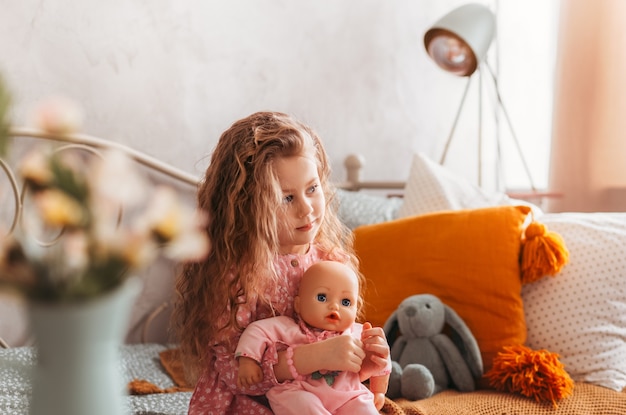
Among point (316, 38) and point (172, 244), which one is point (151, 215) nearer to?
point (172, 244)

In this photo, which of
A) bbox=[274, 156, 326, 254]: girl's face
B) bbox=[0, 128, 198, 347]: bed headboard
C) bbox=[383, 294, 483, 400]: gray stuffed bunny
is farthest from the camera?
bbox=[0, 128, 198, 347]: bed headboard

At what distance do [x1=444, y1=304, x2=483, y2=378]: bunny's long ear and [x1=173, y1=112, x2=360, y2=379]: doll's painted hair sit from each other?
58 centimetres

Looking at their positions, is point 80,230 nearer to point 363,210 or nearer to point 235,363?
point 235,363

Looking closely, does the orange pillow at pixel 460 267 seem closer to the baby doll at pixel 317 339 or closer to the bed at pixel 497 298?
the bed at pixel 497 298

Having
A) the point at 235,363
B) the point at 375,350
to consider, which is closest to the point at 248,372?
the point at 235,363

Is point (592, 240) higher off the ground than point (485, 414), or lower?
higher

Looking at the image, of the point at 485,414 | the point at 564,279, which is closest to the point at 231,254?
the point at 485,414

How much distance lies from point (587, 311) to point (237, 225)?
2.78ft

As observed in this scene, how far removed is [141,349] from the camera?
74.9 inches

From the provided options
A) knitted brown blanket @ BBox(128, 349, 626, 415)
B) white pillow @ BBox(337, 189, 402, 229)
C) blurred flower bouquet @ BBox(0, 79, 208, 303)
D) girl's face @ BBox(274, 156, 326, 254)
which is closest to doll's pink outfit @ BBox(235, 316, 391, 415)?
girl's face @ BBox(274, 156, 326, 254)

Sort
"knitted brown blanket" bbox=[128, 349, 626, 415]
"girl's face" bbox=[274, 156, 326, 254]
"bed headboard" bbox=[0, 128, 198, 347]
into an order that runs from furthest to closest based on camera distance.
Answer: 1. "bed headboard" bbox=[0, 128, 198, 347]
2. "knitted brown blanket" bbox=[128, 349, 626, 415]
3. "girl's face" bbox=[274, 156, 326, 254]

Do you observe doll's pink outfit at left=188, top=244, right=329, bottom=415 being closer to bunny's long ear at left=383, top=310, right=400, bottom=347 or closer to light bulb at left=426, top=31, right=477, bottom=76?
bunny's long ear at left=383, top=310, right=400, bottom=347

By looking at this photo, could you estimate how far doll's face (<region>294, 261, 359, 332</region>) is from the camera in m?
1.05

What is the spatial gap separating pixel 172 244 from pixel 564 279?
129 cm
